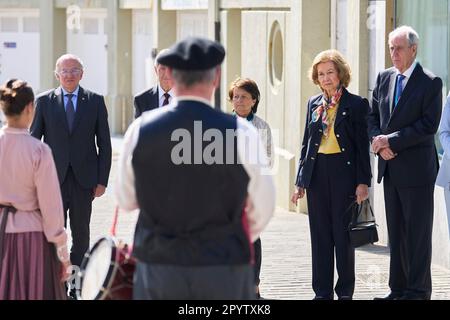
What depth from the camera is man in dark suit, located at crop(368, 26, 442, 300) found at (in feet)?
30.1

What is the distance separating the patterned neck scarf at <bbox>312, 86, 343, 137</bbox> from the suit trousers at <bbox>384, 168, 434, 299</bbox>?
0.57m

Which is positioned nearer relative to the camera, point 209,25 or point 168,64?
point 168,64

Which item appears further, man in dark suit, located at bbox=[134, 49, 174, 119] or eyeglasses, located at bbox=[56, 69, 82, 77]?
man in dark suit, located at bbox=[134, 49, 174, 119]

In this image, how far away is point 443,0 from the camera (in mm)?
11836

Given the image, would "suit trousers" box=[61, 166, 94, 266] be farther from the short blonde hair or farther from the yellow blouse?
the short blonde hair

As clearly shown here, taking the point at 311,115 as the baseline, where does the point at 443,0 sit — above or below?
above

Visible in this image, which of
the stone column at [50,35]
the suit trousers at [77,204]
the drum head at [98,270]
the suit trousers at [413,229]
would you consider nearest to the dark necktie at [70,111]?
the suit trousers at [77,204]

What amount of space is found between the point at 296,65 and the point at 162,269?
379 inches

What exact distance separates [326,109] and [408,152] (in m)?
0.69

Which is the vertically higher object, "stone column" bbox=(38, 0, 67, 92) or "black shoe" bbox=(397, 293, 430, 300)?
"stone column" bbox=(38, 0, 67, 92)

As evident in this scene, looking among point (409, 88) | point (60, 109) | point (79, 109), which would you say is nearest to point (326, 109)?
point (409, 88)

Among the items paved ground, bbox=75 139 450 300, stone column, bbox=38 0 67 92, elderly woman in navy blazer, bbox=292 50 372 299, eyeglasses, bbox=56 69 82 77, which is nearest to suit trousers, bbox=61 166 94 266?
eyeglasses, bbox=56 69 82 77
